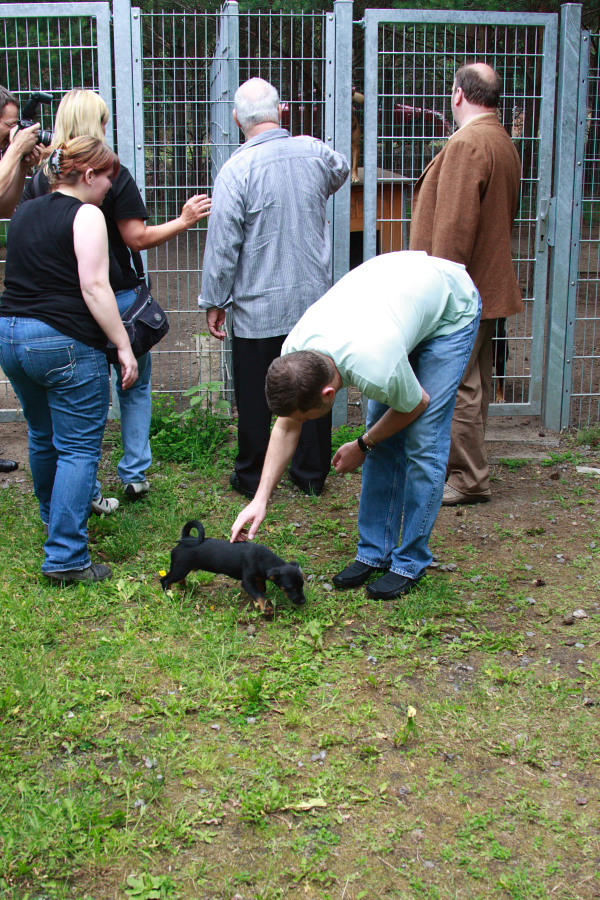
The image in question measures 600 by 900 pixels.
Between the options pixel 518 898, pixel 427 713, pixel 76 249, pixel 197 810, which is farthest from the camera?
pixel 76 249

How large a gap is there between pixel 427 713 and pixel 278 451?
3.69 ft

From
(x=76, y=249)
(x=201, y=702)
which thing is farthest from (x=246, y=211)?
(x=201, y=702)

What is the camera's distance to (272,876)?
97.1 inches

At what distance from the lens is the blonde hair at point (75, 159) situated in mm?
3789

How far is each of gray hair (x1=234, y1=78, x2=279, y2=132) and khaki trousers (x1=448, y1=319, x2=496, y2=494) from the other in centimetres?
172

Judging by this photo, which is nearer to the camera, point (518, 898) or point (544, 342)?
point (518, 898)

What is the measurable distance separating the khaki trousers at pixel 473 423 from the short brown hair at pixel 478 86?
1.24 m

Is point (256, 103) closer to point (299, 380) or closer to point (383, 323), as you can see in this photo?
point (383, 323)

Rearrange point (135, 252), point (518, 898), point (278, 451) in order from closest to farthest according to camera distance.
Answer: point (518, 898), point (278, 451), point (135, 252)

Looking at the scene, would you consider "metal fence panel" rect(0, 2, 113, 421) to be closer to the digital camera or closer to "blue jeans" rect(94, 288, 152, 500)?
the digital camera

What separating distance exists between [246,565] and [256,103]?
106 inches

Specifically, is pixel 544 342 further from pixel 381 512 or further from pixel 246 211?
pixel 381 512

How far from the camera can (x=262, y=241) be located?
5.04 m

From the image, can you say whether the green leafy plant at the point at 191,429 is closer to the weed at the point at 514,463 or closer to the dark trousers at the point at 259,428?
the dark trousers at the point at 259,428
